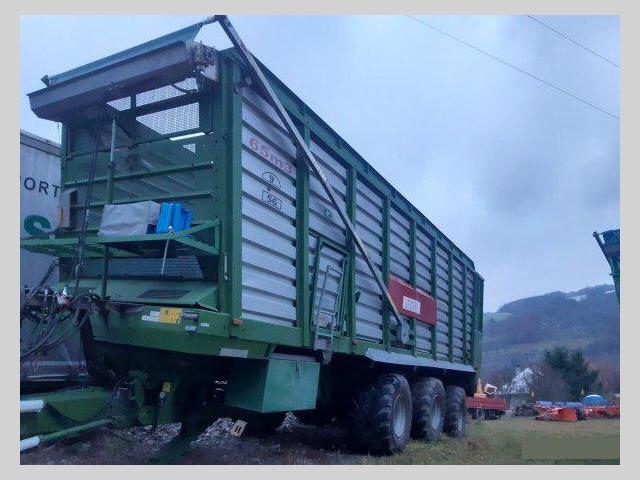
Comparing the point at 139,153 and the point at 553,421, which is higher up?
the point at 139,153

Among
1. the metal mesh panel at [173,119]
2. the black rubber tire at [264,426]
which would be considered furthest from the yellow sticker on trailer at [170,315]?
the black rubber tire at [264,426]

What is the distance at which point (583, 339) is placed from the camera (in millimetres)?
12500

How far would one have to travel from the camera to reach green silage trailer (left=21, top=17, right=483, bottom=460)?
4555mm

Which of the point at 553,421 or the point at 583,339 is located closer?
the point at 583,339

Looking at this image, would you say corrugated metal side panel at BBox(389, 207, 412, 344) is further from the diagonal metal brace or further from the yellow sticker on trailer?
the yellow sticker on trailer

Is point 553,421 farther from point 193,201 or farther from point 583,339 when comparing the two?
point 193,201

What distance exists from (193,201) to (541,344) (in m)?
12.7

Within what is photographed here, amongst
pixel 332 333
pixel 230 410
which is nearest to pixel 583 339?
pixel 332 333

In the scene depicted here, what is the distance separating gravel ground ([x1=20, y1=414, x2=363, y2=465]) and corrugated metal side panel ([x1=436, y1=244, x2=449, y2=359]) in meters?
2.24

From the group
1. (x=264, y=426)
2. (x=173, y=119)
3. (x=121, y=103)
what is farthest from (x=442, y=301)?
(x=121, y=103)

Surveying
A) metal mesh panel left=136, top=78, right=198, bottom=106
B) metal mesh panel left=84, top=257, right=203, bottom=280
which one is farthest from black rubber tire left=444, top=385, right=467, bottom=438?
metal mesh panel left=136, top=78, right=198, bottom=106

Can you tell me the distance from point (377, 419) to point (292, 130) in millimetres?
3333

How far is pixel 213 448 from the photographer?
21.7 feet

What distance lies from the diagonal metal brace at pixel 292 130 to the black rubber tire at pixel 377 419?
105 centimetres
